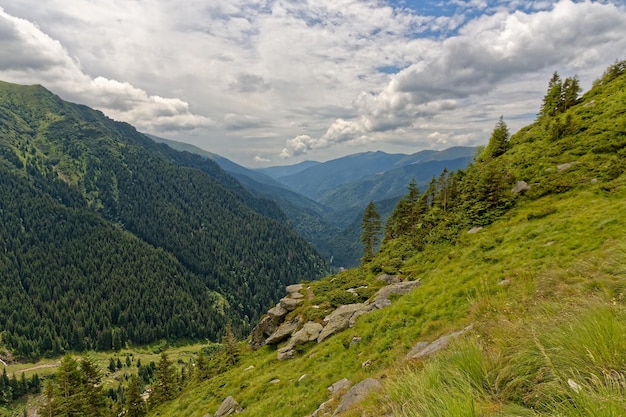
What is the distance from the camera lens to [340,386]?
15.9 m

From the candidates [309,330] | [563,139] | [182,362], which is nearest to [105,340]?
[182,362]

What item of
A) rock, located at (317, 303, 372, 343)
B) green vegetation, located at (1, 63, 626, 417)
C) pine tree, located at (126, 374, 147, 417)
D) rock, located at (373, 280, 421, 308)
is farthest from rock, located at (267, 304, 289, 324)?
pine tree, located at (126, 374, 147, 417)

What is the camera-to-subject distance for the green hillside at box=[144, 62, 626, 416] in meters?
5.12

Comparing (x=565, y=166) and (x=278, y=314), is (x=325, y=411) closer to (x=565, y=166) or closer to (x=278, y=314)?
(x=278, y=314)

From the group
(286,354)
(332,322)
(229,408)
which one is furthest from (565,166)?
(229,408)

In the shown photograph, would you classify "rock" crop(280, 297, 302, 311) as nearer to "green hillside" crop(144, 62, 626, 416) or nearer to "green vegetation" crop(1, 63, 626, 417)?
"green vegetation" crop(1, 63, 626, 417)

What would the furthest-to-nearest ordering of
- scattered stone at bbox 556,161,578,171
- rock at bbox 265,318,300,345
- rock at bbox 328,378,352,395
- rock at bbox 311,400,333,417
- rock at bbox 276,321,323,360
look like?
rock at bbox 265,318,300,345
scattered stone at bbox 556,161,578,171
rock at bbox 276,321,323,360
rock at bbox 328,378,352,395
rock at bbox 311,400,333,417

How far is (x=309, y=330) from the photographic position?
30.6 m

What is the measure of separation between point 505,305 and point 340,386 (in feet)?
31.0

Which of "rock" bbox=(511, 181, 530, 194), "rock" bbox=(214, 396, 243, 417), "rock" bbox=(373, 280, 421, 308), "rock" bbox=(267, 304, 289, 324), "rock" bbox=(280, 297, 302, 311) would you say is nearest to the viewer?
"rock" bbox=(214, 396, 243, 417)

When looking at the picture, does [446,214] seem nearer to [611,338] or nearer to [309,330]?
[309,330]

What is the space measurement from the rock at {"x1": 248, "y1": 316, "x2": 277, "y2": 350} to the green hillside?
5.77ft

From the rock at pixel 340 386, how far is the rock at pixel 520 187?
96.2 ft

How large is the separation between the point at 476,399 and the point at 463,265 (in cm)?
2110
